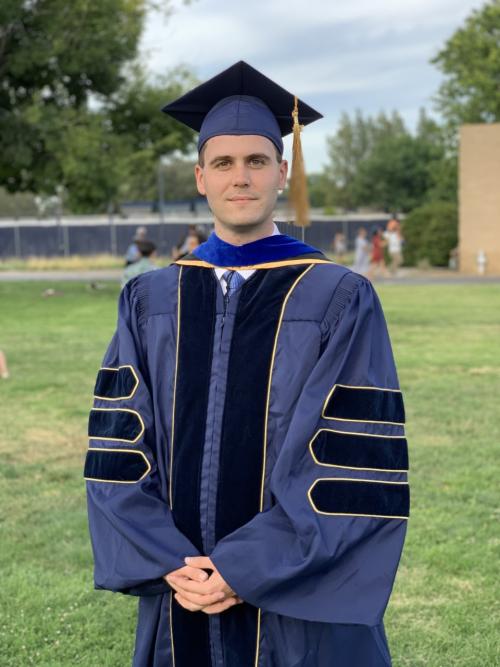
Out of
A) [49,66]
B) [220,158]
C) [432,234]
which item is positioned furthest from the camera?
[432,234]

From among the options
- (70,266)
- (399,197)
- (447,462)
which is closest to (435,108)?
(70,266)

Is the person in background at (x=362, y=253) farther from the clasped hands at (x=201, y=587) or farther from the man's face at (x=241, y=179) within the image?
the clasped hands at (x=201, y=587)

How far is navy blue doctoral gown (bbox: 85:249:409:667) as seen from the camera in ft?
7.26

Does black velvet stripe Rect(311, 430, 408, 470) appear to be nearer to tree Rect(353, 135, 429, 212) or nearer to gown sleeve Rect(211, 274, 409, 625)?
gown sleeve Rect(211, 274, 409, 625)

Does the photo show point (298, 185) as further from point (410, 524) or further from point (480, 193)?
point (480, 193)

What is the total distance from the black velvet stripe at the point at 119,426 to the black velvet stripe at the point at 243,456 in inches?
8.9

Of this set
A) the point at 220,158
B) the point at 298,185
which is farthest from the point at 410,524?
the point at 220,158

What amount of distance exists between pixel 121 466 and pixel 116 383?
0.23 meters

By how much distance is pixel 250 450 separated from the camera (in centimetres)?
231

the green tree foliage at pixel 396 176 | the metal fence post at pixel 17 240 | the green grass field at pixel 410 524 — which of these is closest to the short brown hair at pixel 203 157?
the green grass field at pixel 410 524

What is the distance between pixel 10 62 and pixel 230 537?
19177mm

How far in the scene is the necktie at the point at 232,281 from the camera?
242cm

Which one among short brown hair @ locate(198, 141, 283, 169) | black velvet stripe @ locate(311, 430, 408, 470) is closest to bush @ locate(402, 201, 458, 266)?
short brown hair @ locate(198, 141, 283, 169)

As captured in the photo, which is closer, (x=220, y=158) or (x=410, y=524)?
(x=220, y=158)
